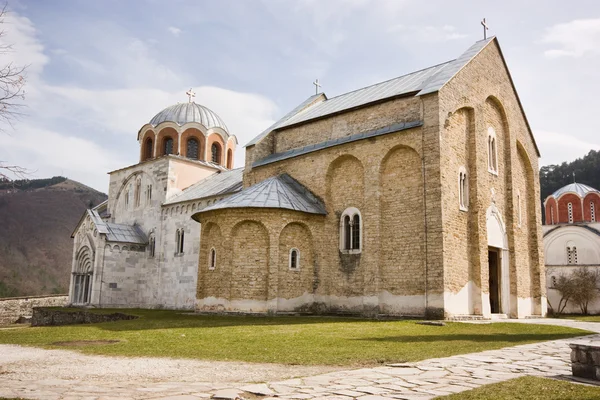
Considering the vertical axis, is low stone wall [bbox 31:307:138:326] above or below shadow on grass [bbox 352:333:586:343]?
below

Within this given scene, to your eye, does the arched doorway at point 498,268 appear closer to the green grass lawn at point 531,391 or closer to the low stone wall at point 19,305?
the green grass lawn at point 531,391

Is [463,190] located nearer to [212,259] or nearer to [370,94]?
[370,94]

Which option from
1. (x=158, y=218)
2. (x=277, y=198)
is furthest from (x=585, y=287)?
(x=158, y=218)

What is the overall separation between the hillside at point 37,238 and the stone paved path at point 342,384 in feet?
188

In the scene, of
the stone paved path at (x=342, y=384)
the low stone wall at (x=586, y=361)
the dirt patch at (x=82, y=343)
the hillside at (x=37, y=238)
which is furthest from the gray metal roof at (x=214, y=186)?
the hillside at (x=37, y=238)

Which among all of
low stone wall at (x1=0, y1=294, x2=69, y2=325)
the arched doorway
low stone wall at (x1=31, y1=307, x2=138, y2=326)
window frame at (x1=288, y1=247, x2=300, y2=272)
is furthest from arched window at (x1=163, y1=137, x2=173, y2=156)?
the arched doorway

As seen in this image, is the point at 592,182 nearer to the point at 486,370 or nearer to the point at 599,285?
the point at 599,285

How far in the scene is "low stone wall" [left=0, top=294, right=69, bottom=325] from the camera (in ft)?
110

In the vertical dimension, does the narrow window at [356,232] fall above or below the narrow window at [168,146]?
below

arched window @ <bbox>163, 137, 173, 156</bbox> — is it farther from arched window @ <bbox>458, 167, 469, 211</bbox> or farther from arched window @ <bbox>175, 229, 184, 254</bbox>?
arched window @ <bbox>458, 167, 469, 211</bbox>

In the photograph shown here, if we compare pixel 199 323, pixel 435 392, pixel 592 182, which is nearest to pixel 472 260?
pixel 199 323

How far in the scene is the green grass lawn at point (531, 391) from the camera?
16.5 ft

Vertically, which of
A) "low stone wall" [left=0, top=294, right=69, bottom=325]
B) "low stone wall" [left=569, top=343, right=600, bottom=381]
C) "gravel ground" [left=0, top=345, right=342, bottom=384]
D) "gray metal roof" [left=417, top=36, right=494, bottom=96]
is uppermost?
"gray metal roof" [left=417, top=36, right=494, bottom=96]

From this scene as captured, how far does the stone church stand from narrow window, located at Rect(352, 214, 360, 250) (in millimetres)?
58
